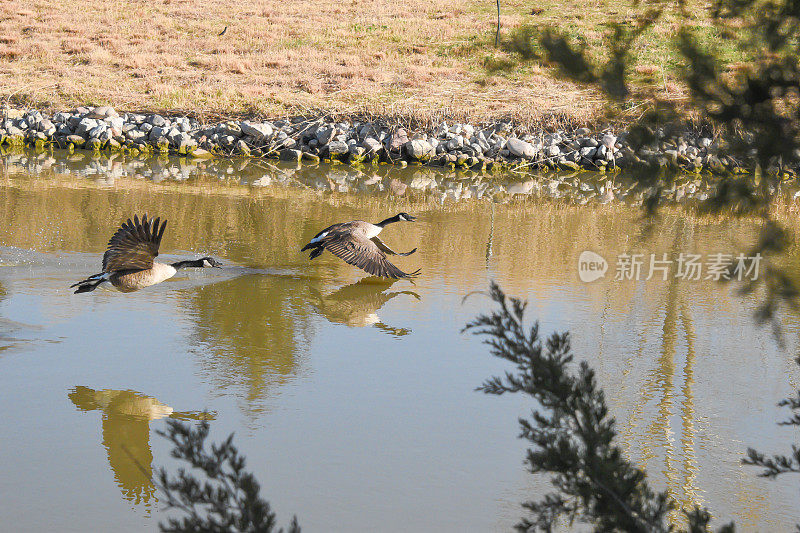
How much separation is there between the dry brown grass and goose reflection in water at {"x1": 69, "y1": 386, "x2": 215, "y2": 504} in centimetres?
1501

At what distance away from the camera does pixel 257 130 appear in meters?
19.1

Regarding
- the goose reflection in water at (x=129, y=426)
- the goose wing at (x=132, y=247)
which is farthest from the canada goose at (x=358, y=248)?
the goose reflection in water at (x=129, y=426)

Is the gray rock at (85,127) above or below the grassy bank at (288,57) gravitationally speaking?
below

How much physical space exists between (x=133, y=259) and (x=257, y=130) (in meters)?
13.4

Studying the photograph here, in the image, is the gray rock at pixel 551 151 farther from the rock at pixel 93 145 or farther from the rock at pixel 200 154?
the rock at pixel 93 145

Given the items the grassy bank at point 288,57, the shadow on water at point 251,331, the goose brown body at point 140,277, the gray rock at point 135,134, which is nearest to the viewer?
the shadow on water at point 251,331

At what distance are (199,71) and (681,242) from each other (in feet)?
61.7

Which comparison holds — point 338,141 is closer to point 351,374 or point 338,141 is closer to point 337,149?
point 337,149

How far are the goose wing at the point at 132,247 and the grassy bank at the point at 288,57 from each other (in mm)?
12265

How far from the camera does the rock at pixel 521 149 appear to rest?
60.6ft

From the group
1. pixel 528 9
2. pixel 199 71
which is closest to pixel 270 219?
pixel 199 71

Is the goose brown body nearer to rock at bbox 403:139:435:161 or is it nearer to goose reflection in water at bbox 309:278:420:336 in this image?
goose reflection in water at bbox 309:278:420:336

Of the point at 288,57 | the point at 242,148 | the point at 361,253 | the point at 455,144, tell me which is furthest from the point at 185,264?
the point at 288,57

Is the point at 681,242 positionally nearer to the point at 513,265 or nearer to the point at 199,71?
the point at 513,265
